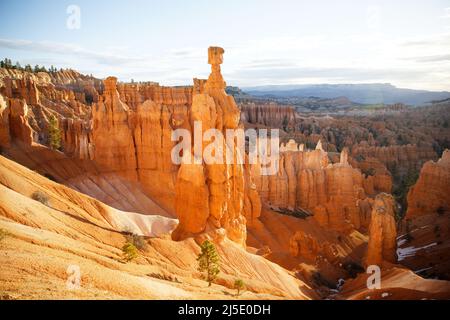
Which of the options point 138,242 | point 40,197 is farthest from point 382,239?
point 40,197

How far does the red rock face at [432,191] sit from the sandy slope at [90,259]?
74.8ft

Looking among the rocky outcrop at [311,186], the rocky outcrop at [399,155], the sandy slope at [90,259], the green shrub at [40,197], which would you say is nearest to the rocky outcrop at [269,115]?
the rocky outcrop at [399,155]

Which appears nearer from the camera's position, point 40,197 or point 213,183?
point 40,197

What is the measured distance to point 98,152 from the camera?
41625 millimetres

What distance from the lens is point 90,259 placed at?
1589 centimetres

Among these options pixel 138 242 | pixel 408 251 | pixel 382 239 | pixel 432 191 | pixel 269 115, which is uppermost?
pixel 269 115

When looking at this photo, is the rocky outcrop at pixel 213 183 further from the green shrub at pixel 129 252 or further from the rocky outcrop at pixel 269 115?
the rocky outcrop at pixel 269 115

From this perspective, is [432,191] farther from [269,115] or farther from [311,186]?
[269,115]

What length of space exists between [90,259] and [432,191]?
→ 37.6 meters

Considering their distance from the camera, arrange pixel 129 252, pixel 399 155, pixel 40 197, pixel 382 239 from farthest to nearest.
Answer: pixel 399 155 < pixel 382 239 < pixel 40 197 < pixel 129 252

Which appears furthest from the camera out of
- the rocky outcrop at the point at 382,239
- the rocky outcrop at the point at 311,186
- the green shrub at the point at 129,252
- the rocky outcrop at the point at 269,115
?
the rocky outcrop at the point at 269,115

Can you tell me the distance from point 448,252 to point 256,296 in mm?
19392

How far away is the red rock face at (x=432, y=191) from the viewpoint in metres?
41.9
